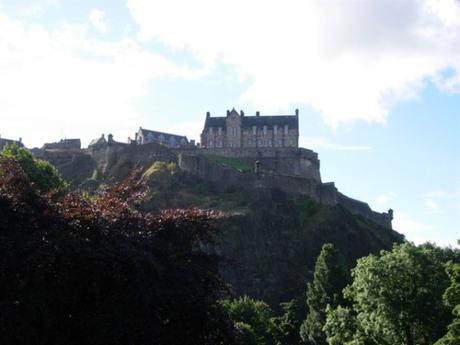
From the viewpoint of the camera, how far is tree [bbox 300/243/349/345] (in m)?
49.0

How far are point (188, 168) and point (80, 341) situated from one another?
214ft

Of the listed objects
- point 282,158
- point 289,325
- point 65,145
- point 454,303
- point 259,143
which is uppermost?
point 259,143

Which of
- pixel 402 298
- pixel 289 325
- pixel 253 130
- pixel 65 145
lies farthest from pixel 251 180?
pixel 402 298

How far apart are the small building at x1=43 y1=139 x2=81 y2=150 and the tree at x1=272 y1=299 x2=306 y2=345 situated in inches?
2032

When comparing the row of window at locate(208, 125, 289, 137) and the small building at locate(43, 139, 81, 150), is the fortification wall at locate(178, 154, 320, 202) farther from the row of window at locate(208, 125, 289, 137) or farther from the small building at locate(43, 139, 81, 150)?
the small building at locate(43, 139, 81, 150)

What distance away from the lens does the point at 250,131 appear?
318 feet

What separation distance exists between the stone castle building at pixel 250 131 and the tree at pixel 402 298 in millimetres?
62109

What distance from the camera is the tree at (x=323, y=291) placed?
49.0 meters

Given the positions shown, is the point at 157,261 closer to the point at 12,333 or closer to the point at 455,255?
the point at 12,333

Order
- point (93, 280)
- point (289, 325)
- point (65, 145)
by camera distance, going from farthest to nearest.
Answer: point (65, 145)
point (289, 325)
point (93, 280)

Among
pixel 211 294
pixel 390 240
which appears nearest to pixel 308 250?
pixel 390 240

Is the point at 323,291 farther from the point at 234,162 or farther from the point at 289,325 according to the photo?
the point at 234,162

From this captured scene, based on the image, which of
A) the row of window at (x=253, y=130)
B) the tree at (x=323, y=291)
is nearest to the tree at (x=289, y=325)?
the tree at (x=323, y=291)

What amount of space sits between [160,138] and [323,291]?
2344 inches
